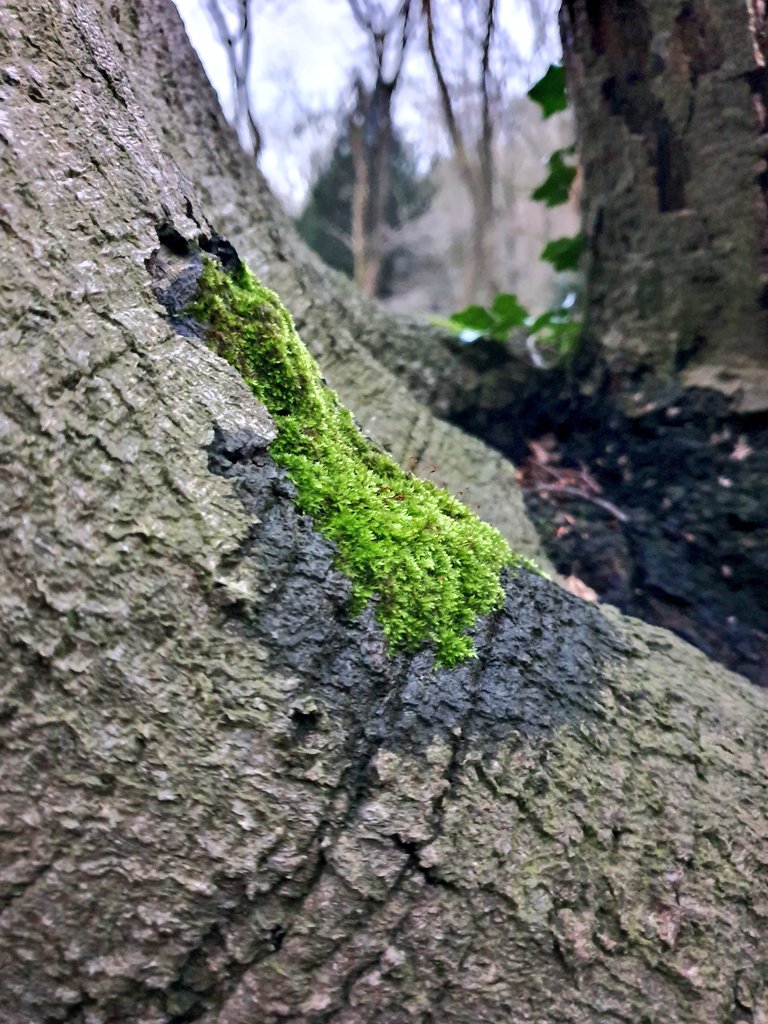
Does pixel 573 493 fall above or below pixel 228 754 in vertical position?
above

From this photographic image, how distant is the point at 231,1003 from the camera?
0.80 metres

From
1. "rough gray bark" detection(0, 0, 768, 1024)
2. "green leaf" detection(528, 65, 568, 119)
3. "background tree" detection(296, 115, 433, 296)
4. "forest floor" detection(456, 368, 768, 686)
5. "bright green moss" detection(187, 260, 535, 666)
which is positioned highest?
"background tree" detection(296, 115, 433, 296)

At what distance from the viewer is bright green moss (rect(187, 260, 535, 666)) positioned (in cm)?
98

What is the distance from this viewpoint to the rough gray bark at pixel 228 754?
771 millimetres

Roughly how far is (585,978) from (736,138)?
2.05m

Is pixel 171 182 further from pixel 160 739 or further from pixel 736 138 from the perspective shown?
pixel 736 138

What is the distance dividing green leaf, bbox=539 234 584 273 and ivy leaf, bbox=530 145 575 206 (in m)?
0.25

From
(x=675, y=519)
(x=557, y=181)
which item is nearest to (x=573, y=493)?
(x=675, y=519)

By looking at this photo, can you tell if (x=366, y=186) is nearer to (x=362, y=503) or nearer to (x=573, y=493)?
(x=573, y=493)

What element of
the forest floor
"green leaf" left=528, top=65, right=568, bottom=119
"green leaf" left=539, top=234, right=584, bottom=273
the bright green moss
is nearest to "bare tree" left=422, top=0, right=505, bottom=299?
"green leaf" left=528, top=65, right=568, bottom=119

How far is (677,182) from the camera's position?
1957mm

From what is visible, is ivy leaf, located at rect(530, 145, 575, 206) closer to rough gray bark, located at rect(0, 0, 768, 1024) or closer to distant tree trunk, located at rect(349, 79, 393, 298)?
rough gray bark, located at rect(0, 0, 768, 1024)

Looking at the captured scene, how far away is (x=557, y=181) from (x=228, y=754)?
102 inches

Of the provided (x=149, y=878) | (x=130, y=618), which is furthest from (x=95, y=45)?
(x=149, y=878)
